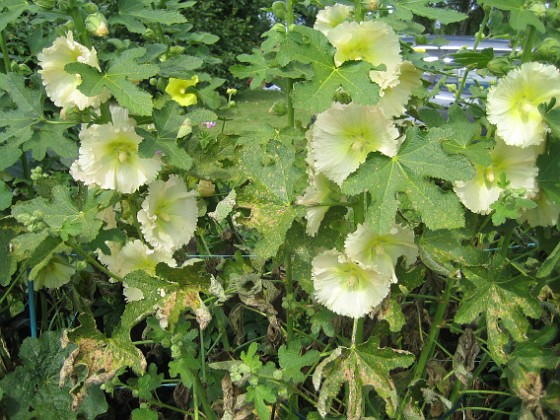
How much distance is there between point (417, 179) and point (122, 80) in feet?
2.03

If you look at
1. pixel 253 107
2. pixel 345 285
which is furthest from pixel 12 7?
pixel 253 107

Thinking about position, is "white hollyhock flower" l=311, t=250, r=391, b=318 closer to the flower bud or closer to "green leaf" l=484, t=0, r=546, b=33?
"green leaf" l=484, t=0, r=546, b=33

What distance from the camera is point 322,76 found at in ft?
3.51

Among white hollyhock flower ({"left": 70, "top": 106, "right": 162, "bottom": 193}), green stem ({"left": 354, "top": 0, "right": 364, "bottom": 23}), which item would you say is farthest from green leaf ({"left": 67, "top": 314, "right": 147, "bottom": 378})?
green stem ({"left": 354, "top": 0, "right": 364, "bottom": 23})

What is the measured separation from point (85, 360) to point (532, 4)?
46.3 inches

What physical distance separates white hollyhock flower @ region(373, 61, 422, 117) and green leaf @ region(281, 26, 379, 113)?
0.11 m

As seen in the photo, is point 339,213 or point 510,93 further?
point 339,213

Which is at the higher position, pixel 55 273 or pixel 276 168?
pixel 276 168

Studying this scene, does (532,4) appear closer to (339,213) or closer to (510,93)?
(510,93)

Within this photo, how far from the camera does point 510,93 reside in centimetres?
116

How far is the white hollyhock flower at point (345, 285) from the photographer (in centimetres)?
117

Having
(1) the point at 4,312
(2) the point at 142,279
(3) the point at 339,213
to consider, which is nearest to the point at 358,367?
(3) the point at 339,213

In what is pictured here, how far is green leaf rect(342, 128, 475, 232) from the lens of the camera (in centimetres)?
107

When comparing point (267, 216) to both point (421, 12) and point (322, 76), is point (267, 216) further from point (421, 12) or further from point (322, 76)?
point (421, 12)
